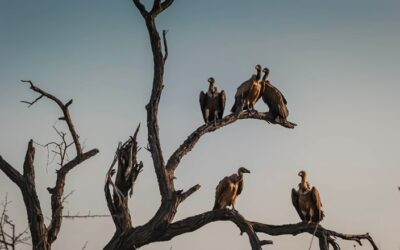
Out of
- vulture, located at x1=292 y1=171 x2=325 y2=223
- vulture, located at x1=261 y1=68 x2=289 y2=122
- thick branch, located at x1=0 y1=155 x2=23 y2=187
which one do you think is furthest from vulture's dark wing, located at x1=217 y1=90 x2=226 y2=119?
thick branch, located at x1=0 y1=155 x2=23 y2=187

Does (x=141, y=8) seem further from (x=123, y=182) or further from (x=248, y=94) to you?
(x=248, y=94)

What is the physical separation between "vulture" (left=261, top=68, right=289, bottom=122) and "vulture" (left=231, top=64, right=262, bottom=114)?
0.15 metres

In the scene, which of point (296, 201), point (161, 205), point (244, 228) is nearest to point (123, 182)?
point (161, 205)

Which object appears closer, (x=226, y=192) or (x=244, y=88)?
(x=226, y=192)

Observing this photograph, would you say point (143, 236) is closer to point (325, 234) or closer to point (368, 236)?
point (325, 234)

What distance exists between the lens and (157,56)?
9102mm

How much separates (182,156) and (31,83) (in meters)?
2.10

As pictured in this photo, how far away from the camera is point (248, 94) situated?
38.0ft

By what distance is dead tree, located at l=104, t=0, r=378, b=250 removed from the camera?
893cm

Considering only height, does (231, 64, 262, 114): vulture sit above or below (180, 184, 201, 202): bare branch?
above

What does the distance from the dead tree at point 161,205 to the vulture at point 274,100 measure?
232 centimetres

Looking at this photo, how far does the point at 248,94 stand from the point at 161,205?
314 centimetres

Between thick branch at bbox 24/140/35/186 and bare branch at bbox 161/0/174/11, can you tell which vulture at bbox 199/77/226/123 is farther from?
thick branch at bbox 24/140/35/186

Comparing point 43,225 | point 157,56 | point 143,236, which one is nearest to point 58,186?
point 43,225
